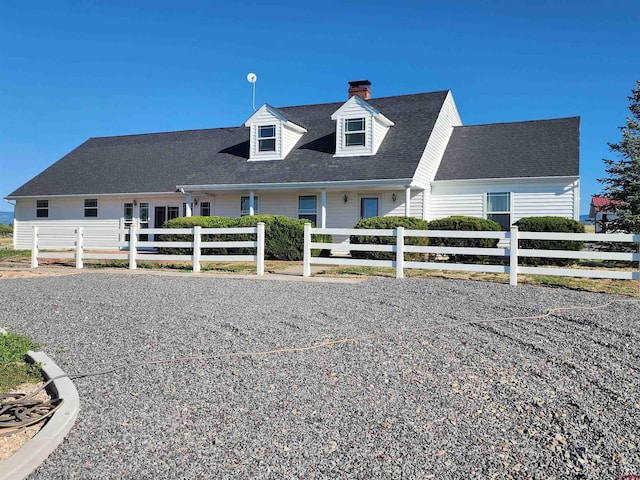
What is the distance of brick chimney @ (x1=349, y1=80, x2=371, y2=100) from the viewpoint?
2347 centimetres

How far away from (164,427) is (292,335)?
264 centimetres

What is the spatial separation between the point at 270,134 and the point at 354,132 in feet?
11.8

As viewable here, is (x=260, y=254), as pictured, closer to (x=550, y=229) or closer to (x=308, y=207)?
(x=308, y=207)

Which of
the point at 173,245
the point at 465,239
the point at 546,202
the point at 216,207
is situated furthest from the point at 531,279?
the point at 216,207

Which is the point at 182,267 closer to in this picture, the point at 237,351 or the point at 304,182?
the point at 304,182

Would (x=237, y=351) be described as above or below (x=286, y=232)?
below

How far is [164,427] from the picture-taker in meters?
3.59

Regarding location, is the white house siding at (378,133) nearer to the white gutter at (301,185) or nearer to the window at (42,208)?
the white gutter at (301,185)

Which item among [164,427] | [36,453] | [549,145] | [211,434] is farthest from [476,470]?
[549,145]

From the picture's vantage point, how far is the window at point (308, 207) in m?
20.2

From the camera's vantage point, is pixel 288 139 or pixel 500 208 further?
pixel 288 139

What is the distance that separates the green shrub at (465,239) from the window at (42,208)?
18.3 m

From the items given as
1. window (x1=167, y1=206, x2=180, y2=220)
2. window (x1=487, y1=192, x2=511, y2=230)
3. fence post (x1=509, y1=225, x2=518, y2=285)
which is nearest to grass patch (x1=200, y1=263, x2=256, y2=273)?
fence post (x1=509, y1=225, x2=518, y2=285)

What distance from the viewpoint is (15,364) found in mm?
5066
